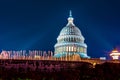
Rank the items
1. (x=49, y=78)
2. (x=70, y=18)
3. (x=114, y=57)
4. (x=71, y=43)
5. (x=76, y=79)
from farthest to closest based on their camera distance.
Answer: (x=70, y=18) → (x=71, y=43) → (x=114, y=57) → (x=49, y=78) → (x=76, y=79)

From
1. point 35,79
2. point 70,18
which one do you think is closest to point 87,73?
point 35,79

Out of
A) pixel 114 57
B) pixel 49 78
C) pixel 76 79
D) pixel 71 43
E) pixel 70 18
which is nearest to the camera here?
pixel 76 79

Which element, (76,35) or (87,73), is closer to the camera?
(87,73)

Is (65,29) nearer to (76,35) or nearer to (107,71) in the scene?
(76,35)

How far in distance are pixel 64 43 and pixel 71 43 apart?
2.02 m

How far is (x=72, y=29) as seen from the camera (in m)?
114

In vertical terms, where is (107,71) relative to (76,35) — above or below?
below

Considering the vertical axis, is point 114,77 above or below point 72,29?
below

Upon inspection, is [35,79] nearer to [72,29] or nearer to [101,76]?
[101,76]

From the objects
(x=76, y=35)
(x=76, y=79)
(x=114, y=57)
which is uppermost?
(x=76, y=35)

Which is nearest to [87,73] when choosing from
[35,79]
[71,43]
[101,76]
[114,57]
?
[101,76]

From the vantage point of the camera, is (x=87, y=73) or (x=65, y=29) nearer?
(x=87, y=73)

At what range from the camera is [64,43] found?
110m

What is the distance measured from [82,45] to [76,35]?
3441mm
